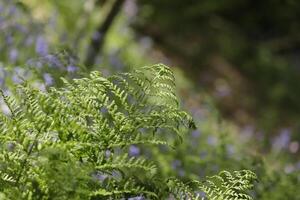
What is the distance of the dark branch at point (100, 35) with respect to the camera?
197 inches

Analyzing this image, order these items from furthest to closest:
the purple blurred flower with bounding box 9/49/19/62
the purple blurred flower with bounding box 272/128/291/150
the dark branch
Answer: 1. the purple blurred flower with bounding box 272/128/291/150
2. the dark branch
3. the purple blurred flower with bounding box 9/49/19/62

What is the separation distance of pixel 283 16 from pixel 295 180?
252 inches

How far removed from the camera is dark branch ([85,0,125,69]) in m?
5.02

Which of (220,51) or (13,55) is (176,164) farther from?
(220,51)

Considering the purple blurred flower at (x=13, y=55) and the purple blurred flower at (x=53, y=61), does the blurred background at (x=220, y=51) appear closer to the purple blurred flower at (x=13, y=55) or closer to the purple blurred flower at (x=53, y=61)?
the purple blurred flower at (x=13, y=55)

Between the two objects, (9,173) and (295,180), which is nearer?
(9,173)

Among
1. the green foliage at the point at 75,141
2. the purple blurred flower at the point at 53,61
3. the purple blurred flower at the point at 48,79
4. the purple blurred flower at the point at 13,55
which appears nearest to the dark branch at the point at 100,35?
the purple blurred flower at the point at 13,55

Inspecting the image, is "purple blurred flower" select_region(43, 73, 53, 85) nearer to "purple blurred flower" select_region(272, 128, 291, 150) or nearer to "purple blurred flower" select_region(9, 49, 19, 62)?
"purple blurred flower" select_region(9, 49, 19, 62)

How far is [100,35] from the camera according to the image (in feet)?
17.0

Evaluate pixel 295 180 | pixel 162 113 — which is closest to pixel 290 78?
pixel 295 180

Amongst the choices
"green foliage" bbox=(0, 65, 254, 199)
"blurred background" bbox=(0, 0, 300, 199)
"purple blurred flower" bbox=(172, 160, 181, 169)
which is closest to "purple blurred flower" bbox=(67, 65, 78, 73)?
"purple blurred flower" bbox=(172, 160, 181, 169)

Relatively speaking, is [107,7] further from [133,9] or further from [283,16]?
[283,16]

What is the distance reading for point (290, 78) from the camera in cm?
991

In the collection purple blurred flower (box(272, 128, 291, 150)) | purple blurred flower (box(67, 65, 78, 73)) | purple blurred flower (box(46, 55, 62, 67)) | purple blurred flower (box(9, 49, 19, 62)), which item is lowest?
purple blurred flower (box(67, 65, 78, 73))
